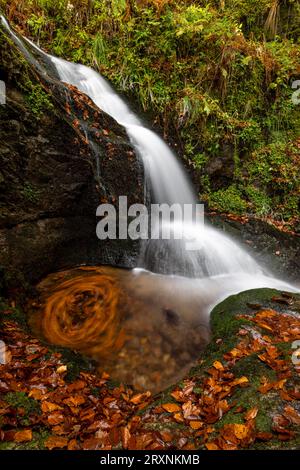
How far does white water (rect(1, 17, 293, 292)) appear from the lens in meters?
5.49

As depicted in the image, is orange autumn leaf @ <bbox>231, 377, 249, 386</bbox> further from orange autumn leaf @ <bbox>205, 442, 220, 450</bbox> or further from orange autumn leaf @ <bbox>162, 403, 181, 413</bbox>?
orange autumn leaf @ <bbox>205, 442, 220, 450</bbox>

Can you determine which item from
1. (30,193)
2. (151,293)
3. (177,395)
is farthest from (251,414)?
(30,193)

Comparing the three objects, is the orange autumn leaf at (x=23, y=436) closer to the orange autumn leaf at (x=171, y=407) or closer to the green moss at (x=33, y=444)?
the green moss at (x=33, y=444)

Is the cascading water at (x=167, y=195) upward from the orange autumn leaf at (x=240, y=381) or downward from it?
upward

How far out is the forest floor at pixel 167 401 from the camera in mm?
1986

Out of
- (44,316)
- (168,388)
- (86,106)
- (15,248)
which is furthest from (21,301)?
(86,106)

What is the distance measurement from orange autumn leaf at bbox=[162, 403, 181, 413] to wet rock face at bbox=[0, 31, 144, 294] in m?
2.45

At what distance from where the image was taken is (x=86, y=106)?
5.48 meters

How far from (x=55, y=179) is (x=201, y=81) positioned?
560cm

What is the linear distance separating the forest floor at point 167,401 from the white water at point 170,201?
88.2 inches

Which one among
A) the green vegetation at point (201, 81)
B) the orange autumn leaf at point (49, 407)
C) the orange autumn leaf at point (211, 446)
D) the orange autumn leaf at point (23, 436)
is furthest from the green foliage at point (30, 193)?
the green vegetation at point (201, 81)

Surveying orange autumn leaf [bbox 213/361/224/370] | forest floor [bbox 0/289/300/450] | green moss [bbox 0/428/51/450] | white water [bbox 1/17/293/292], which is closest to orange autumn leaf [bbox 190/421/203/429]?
forest floor [bbox 0/289/300/450]
